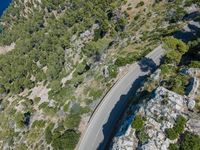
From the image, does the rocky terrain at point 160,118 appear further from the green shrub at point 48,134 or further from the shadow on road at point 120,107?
the green shrub at point 48,134

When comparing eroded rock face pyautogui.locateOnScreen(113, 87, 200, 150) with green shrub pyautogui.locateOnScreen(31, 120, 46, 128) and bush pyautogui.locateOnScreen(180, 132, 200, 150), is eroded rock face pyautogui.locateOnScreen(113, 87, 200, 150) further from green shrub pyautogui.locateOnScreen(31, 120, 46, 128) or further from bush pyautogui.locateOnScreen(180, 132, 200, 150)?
green shrub pyautogui.locateOnScreen(31, 120, 46, 128)

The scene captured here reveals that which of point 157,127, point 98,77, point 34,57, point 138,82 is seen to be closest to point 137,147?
Result: point 157,127

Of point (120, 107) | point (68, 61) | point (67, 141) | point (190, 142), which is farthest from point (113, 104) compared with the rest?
point (68, 61)

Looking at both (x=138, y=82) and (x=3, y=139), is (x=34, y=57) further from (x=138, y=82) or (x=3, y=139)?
(x=138, y=82)

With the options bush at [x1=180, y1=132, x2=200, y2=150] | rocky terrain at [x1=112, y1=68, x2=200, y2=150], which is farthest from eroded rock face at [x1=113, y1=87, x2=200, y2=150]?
bush at [x1=180, y1=132, x2=200, y2=150]

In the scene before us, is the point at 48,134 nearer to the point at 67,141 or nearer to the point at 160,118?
the point at 67,141

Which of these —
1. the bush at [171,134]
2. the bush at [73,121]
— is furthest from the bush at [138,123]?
the bush at [73,121]

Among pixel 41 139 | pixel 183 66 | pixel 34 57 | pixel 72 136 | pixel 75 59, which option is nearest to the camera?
pixel 183 66
